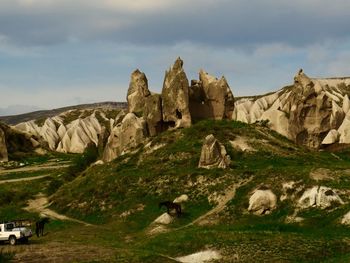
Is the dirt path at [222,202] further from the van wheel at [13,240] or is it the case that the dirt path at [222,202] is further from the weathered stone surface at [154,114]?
the weathered stone surface at [154,114]

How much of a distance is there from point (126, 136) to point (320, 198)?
1740 inches

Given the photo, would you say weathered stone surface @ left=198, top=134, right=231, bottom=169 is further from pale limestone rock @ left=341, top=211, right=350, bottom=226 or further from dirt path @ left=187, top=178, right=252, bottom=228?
pale limestone rock @ left=341, top=211, right=350, bottom=226

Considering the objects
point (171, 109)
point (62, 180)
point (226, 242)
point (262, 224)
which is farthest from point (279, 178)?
point (62, 180)

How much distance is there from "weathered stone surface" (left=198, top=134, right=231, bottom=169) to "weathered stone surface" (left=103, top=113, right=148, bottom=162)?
20.5m

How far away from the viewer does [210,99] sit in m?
92.1

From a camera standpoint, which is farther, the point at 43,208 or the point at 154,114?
the point at 154,114

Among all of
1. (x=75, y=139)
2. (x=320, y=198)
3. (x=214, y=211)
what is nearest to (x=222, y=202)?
(x=214, y=211)

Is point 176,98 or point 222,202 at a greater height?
point 176,98

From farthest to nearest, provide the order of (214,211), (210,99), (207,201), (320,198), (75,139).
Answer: (75,139) → (210,99) → (207,201) → (214,211) → (320,198)

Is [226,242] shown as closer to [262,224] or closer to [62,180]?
[262,224]

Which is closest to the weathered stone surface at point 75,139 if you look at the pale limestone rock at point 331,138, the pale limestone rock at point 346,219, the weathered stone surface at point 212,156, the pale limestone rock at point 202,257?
the pale limestone rock at point 331,138

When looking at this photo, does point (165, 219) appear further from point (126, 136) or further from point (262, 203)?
point (126, 136)

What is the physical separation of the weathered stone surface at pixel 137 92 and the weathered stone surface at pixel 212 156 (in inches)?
1210

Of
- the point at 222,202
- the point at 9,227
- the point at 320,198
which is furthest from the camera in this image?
the point at 222,202
